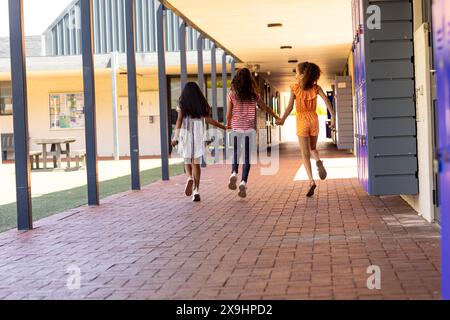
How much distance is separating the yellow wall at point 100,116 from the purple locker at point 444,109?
24768 millimetres

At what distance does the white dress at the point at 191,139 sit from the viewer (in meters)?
9.73

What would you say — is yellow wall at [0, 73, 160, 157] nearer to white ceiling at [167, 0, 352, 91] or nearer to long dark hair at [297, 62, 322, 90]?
white ceiling at [167, 0, 352, 91]

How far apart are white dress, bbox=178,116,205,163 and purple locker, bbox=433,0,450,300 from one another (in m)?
6.45

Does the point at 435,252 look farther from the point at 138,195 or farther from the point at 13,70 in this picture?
the point at 138,195

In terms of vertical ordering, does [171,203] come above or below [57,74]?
below

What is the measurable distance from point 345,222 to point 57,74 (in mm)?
21027

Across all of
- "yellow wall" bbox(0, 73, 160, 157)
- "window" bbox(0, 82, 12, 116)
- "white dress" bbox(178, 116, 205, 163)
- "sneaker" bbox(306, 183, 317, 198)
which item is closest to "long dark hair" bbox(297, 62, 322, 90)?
"sneaker" bbox(306, 183, 317, 198)

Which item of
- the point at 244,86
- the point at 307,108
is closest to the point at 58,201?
the point at 244,86

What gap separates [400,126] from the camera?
25.3 ft

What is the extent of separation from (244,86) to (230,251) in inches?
166

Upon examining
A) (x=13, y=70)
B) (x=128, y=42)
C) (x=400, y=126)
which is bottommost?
(x=400, y=126)

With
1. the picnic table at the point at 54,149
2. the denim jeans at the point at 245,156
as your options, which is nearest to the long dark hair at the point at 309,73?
the denim jeans at the point at 245,156

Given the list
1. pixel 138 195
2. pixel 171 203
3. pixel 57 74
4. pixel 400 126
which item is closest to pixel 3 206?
pixel 138 195
